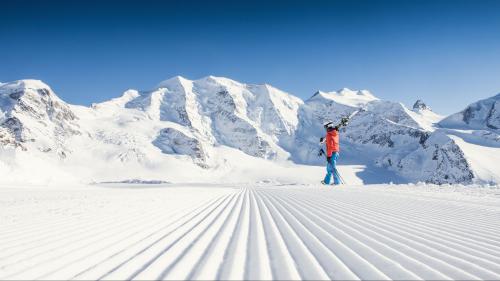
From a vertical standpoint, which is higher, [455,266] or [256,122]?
[256,122]

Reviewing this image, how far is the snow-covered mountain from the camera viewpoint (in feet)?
357

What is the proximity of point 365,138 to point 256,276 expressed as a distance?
641ft

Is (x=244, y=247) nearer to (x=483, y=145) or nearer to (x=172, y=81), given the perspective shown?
(x=483, y=145)

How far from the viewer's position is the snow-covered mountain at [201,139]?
4279 inches

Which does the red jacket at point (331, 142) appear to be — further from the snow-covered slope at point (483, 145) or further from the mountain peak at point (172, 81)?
the mountain peak at point (172, 81)

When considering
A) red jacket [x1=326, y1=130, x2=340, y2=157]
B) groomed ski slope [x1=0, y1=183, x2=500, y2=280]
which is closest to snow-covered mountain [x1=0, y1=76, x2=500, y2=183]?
red jacket [x1=326, y1=130, x2=340, y2=157]

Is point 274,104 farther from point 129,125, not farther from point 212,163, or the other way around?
point 129,125

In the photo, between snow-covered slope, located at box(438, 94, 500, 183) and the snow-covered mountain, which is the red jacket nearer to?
the snow-covered mountain

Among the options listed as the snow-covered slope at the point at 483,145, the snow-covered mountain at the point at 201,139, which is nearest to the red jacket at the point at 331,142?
the snow-covered mountain at the point at 201,139

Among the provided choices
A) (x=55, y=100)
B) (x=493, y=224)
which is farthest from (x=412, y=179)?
(x=493, y=224)

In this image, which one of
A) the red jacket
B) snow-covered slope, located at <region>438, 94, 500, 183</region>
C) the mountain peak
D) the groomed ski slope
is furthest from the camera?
the mountain peak

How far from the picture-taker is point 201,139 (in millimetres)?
145125

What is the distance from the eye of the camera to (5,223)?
21.9 ft

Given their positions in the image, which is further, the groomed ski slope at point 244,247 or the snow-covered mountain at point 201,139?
the snow-covered mountain at point 201,139
